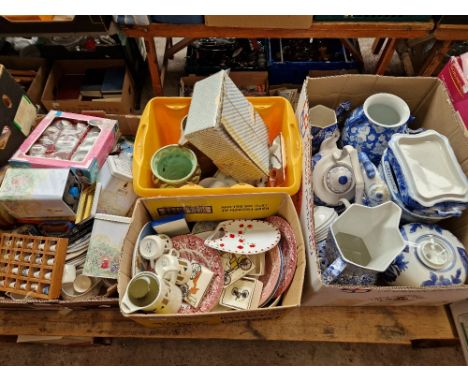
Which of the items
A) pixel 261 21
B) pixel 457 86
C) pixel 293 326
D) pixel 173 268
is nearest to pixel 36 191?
pixel 173 268

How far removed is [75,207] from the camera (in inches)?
39.6

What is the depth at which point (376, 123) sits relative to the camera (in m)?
0.97

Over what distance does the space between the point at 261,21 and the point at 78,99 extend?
82 cm

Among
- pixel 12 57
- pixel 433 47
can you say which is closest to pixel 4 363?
pixel 12 57

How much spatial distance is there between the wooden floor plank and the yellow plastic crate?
0.38 m

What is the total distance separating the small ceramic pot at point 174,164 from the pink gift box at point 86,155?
0.19 meters

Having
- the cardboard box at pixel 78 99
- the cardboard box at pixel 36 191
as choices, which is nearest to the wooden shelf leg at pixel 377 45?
the cardboard box at pixel 78 99

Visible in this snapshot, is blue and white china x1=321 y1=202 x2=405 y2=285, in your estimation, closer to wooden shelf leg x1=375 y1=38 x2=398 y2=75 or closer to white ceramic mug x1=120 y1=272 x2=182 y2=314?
white ceramic mug x1=120 y1=272 x2=182 y2=314

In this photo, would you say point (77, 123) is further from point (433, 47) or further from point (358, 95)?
point (433, 47)

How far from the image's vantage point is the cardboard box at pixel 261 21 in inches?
46.5

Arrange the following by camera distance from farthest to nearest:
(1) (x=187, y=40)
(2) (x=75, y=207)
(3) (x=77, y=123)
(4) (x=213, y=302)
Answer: (1) (x=187, y=40), (3) (x=77, y=123), (2) (x=75, y=207), (4) (x=213, y=302)

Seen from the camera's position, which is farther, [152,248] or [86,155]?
[86,155]

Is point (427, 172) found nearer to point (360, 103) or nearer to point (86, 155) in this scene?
point (360, 103)

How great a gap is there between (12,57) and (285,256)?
1395 mm
